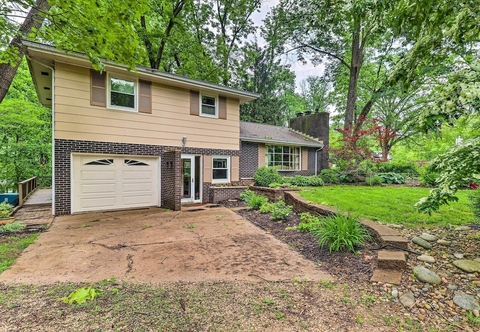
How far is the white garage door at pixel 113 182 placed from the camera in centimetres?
707

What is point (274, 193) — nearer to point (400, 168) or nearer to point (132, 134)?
point (132, 134)

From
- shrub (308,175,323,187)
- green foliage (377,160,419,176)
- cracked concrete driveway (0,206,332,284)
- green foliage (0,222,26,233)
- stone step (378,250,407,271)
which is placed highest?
green foliage (377,160,419,176)

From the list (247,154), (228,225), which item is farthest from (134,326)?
(247,154)

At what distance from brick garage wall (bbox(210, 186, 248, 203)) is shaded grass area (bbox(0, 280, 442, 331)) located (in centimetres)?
643

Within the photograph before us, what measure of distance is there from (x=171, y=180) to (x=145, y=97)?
10.4 ft

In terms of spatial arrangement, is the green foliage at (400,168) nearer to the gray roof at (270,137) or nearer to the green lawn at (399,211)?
the gray roof at (270,137)

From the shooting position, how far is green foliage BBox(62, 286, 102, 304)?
7.96 ft

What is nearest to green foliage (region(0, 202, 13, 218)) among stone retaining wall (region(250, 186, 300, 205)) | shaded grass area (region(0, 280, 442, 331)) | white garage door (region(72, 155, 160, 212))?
white garage door (region(72, 155, 160, 212))

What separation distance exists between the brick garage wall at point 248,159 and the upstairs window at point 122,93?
521 centimetres

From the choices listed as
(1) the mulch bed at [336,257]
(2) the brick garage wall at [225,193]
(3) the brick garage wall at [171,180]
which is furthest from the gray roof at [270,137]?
(1) the mulch bed at [336,257]

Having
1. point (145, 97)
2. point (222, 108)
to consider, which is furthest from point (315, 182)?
point (145, 97)

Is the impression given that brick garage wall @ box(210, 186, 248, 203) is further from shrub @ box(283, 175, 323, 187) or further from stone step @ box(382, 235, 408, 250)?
stone step @ box(382, 235, 408, 250)

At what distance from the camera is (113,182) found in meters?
7.62

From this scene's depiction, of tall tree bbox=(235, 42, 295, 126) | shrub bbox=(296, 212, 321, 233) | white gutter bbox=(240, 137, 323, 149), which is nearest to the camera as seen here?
shrub bbox=(296, 212, 321, 233)
